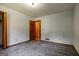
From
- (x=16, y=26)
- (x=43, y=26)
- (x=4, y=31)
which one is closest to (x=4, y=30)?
(x=4, y=31)

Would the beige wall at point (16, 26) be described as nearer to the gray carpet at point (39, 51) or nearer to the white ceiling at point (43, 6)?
the white ceiling at point (43, 6)

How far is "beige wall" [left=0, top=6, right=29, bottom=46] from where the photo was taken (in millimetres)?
4031

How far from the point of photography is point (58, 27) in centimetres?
512

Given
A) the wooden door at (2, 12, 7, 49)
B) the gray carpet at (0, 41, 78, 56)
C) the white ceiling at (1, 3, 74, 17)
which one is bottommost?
the gray carpet at (0, 41, 78, 56)

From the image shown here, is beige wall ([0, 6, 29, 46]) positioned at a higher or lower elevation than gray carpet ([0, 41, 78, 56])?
higher

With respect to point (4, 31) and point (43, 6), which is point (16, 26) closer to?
point (4, 31)

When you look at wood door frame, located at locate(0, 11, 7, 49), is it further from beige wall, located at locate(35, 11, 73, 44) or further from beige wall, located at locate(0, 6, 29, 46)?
beige wall, located at locate(35, 11, 73, 44)

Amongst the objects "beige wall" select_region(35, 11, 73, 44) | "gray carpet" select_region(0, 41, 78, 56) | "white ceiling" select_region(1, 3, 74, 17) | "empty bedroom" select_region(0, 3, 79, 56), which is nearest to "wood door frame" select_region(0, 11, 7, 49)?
"empty bedroom" select_region(0, 3, 79, 56)

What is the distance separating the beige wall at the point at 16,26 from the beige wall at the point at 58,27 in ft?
4.15

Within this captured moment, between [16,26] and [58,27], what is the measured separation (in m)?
2.60

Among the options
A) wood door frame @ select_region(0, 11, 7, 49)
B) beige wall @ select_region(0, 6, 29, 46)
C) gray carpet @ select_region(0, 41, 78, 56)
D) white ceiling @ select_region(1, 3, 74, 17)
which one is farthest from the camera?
beige wall @ select_region(0, 6, 29, 46)

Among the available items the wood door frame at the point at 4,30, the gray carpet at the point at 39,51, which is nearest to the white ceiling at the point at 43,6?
the wood door frame at the point at 4,30

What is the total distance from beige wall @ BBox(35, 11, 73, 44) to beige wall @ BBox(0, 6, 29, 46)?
1.27 m

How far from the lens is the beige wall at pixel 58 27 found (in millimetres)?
4684
